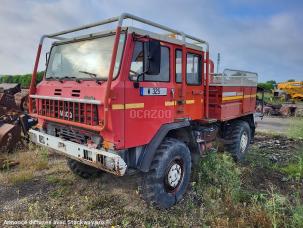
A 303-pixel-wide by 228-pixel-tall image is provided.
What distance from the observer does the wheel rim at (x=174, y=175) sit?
4510 millimetres

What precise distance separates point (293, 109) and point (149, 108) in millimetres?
16306

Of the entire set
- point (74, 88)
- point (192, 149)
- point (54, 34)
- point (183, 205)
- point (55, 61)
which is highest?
point (54, 34)

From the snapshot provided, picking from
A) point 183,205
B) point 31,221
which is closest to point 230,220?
point 183,205

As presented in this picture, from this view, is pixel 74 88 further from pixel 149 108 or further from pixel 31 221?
pixel 31 221

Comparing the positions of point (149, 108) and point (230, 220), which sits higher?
point (149, 108)

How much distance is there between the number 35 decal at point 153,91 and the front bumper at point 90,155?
0.97m

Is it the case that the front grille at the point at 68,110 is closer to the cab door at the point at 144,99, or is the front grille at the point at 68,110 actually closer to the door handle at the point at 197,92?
the cab door at the point at 144,99

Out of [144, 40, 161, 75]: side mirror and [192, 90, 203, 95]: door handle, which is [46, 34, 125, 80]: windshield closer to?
[144, 40, 161, 75]: side mirror

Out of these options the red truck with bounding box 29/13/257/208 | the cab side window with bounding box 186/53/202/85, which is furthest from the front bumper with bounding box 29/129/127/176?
the cab side window with bounding box 186/53/202/85

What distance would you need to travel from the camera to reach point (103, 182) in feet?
17.9

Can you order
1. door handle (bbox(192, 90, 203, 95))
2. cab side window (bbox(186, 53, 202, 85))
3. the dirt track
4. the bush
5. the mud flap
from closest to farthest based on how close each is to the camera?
the bush
cab side window (bbox(186, 53, 202, 85))
door handle (bbox(192, 90, 203, 95))
the mud flap
the dirt track

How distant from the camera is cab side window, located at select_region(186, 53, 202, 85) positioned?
5.11 meters

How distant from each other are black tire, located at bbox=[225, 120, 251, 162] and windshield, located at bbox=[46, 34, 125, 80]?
12.8 feet

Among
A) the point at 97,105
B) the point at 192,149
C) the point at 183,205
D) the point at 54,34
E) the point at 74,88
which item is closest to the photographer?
the point at 97,105
